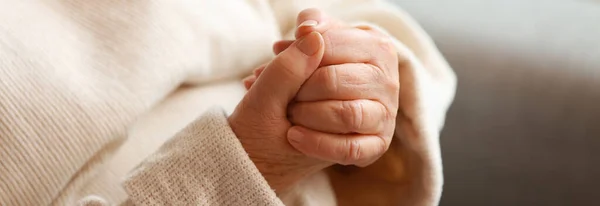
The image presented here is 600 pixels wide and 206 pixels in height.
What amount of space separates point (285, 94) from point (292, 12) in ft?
0.86

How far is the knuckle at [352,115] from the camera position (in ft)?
1.97

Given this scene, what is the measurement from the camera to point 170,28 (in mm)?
705

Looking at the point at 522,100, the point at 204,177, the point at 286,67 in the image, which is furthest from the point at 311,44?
the point at 522,100

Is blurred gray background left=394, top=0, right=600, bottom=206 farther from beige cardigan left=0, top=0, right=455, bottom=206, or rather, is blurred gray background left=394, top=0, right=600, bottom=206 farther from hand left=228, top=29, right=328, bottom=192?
hand left=228, top=29, right=328, bottom=192

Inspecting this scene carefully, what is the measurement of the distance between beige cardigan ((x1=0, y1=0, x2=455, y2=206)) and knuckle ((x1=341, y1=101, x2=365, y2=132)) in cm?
9

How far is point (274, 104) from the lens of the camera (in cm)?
60

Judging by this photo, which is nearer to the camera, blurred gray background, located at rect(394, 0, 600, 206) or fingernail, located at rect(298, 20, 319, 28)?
fingernail, located at rect(298, 20, 319, 28)

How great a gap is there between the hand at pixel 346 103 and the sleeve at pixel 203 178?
0.05m

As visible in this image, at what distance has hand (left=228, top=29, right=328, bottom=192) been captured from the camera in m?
0.59

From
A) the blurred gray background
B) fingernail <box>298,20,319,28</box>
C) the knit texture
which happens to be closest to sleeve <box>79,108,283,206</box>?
the knit texture

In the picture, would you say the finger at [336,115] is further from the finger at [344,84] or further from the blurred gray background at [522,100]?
the blurred gray background at [522,100]

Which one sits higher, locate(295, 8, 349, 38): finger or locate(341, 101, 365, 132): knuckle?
locate(295, 8, 349, 38): finger

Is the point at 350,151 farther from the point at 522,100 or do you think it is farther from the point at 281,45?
the point at 522,100

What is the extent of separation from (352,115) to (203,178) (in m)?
0.13
